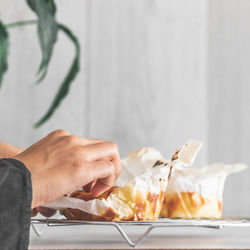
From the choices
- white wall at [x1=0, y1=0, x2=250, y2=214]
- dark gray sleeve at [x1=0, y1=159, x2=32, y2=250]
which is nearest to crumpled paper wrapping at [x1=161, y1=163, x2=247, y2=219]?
dark gray sleeve at [x1=0, y1=159, x2=32, y2=250]

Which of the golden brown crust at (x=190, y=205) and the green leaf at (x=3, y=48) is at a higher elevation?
the green leaf at (x=3, y=48)

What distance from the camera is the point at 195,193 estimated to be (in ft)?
2.37

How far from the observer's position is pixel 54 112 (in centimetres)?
181

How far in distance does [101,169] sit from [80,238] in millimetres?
107

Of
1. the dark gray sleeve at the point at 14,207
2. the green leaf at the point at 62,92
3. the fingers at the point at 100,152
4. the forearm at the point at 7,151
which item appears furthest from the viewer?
the green leaf at the point at 62,92

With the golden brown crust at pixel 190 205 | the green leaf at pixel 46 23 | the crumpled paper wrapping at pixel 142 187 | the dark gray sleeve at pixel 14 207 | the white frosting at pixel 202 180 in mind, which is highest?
the green leaf at pixel 46 23

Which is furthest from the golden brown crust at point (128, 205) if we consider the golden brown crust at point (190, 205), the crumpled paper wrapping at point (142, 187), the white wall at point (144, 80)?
the white wall at point (144, 80)

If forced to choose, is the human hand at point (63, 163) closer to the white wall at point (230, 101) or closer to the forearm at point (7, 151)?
the forearm at point (7, 151)

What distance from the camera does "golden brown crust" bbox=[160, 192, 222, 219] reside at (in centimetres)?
72

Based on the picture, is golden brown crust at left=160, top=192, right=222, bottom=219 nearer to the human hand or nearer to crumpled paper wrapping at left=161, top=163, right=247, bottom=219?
crumpled paper wrapping at left=161, top=163, right=247, bottom=219

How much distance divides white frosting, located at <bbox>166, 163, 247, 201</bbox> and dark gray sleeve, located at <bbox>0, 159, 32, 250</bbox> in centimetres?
36

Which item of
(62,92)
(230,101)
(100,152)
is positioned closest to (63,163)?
(100,152)

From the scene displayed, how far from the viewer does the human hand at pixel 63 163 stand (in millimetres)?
465

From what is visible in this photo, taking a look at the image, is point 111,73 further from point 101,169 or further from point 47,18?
point 101,169
